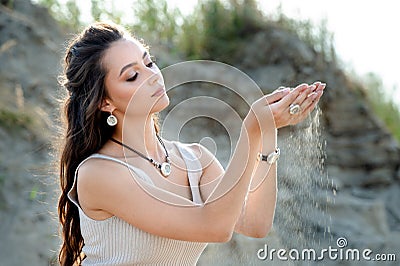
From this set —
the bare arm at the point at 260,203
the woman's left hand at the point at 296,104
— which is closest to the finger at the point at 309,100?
the woman's left hand at the point at 296,104

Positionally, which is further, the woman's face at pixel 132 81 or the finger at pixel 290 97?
the woman's face at pixel 132 81

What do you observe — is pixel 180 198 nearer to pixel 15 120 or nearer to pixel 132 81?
pixel 132 81

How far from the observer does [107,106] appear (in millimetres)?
2086

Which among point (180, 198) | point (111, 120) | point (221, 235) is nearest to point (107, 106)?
point (111, 120)

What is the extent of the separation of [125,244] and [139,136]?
29 centimetres

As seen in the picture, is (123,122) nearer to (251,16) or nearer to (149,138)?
(149,138)

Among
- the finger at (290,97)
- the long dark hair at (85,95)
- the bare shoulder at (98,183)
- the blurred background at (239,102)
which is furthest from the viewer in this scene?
the blurred background at (239,102)

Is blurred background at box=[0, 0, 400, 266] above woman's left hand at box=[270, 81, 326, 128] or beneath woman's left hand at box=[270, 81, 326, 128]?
above

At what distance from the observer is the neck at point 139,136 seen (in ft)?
6.91

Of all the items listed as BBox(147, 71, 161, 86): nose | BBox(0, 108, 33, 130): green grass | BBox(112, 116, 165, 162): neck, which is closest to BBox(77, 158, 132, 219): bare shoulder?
BBox(112, 116, 165, 162): neck

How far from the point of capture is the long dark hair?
6.82 ft

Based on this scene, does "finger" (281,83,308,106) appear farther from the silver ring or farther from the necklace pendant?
the necklace pendant

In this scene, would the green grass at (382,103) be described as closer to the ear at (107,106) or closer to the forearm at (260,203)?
the forearm at (260,203)

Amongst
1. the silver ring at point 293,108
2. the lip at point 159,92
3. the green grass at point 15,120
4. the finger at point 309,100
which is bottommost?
the lip at point 159,92
